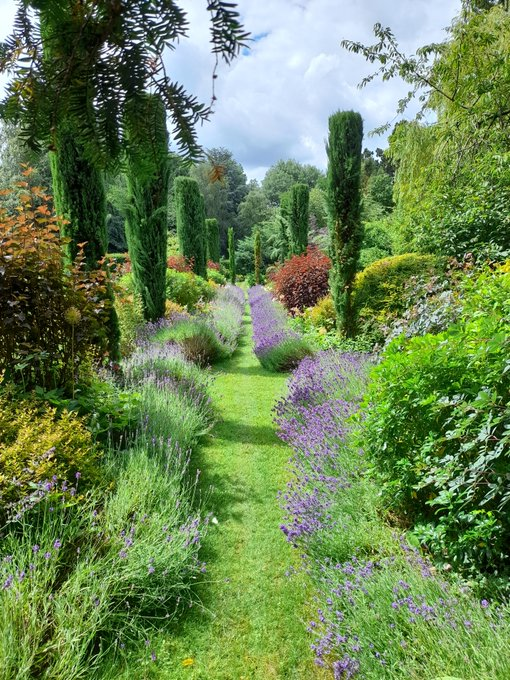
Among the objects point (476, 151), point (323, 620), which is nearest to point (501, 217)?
point (476, 151)

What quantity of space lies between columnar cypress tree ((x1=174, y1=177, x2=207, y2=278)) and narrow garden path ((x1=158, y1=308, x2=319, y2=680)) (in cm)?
1140

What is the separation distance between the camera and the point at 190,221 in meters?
14.8

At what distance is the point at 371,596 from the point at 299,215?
15910mm

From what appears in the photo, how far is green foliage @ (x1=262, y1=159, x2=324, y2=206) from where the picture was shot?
42.7 meters

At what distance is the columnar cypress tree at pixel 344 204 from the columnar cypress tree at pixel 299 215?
8992 mm

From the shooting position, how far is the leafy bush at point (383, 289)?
6660 mm

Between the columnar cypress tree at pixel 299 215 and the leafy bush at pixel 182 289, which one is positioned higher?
the columnar cypress tree at pixel 299 215

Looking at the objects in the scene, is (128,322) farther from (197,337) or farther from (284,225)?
(284,225)

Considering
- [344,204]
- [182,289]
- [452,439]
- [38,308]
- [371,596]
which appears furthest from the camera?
[182,289]

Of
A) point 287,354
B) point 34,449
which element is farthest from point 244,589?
point 287,354

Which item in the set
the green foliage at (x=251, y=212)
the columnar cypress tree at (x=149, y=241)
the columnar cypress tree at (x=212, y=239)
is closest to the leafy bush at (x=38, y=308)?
the columnar cypress tree at (x=149, y=241)

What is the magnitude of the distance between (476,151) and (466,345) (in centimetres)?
556

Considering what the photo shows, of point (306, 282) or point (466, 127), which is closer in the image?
point (466, 127)

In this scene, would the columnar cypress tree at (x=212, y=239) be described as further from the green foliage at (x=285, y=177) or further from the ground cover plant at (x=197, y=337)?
the green foliage at (x=285, y=177)
